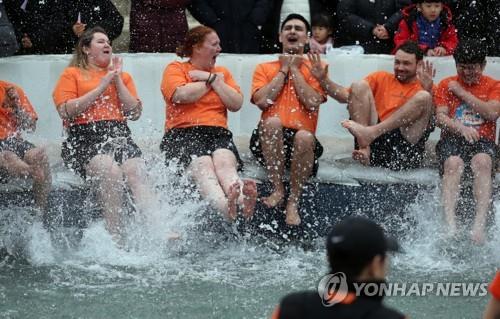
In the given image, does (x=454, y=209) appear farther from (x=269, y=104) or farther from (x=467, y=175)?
(x=269, y=104)

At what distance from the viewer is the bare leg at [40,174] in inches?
356

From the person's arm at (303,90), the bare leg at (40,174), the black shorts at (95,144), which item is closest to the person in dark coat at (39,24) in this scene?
the black shorts at (95,144)

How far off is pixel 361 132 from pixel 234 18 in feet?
7.57

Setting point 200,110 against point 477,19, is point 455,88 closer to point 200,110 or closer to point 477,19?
point 477,19

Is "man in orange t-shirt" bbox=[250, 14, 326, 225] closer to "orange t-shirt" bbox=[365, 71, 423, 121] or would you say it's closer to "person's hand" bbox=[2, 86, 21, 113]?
"orange t-shirt" bbox=[365, 71, 423, 121]

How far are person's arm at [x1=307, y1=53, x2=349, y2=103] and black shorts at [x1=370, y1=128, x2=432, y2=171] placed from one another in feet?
1.51

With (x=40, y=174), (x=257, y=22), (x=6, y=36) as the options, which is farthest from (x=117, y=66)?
(x=257, y=22)

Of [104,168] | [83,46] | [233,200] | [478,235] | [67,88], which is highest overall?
[83,46]

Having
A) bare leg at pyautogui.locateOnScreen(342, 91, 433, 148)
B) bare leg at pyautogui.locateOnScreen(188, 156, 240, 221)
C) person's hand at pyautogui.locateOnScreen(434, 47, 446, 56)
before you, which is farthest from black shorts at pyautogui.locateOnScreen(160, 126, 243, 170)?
person's hand at pyautogui.locateOnScreen(434, 47, 446, 56)

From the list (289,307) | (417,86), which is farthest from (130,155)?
(289,307)

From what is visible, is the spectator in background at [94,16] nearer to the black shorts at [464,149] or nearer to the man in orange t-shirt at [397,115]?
the man in orange t-shirt at [397,115]

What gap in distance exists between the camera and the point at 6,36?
10.6 metres

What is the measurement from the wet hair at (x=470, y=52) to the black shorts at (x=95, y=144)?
267 cm

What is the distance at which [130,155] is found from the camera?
926 centimetres
